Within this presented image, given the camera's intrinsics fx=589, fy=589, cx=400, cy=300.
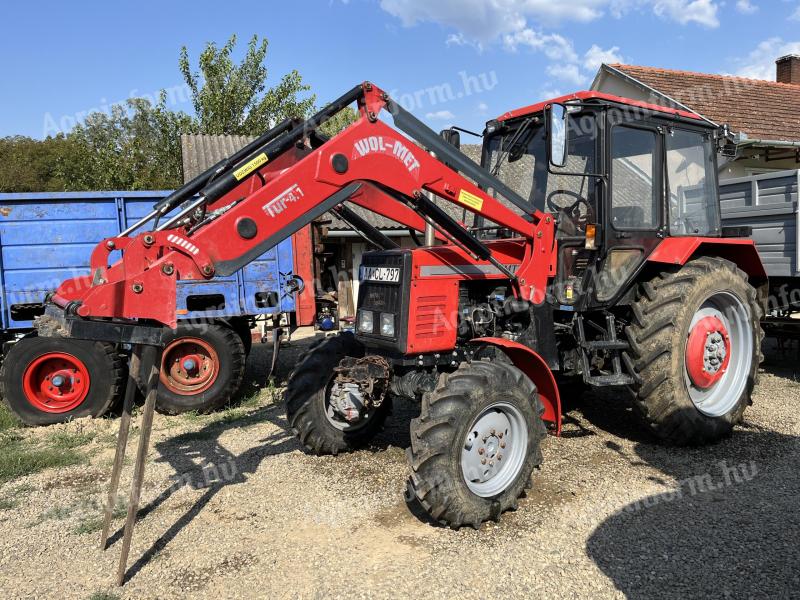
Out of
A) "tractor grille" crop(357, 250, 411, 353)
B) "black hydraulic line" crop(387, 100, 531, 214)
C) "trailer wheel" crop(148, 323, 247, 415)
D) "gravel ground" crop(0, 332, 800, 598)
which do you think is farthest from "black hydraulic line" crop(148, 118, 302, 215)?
"trailer wheel" crop(148, 323, 247, 415)

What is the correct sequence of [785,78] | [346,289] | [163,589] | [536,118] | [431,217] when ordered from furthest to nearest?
[785,78] < [346,289] < [536,118] < [431,217] < [163,589]

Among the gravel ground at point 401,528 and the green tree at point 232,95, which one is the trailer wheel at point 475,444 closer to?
the gravel ground at point 401,528

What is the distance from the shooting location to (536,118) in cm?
463

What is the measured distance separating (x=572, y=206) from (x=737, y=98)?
1202cm

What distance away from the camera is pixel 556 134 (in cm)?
367

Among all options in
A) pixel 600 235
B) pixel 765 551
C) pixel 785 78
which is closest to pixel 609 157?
pixel 600 235

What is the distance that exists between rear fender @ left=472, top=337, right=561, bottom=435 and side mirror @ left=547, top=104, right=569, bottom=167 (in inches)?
48.7

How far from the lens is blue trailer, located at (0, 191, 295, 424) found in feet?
19.8

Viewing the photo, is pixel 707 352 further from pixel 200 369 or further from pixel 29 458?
pixel 29 458

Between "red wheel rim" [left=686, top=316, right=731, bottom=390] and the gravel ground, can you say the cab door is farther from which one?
the gravel ground

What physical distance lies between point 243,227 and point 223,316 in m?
3.61

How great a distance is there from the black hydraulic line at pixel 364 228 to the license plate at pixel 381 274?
0.44 meters

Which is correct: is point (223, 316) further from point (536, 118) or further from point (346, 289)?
point (346, 289)

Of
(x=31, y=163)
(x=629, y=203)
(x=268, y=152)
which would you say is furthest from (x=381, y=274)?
(x=31, y=163)
